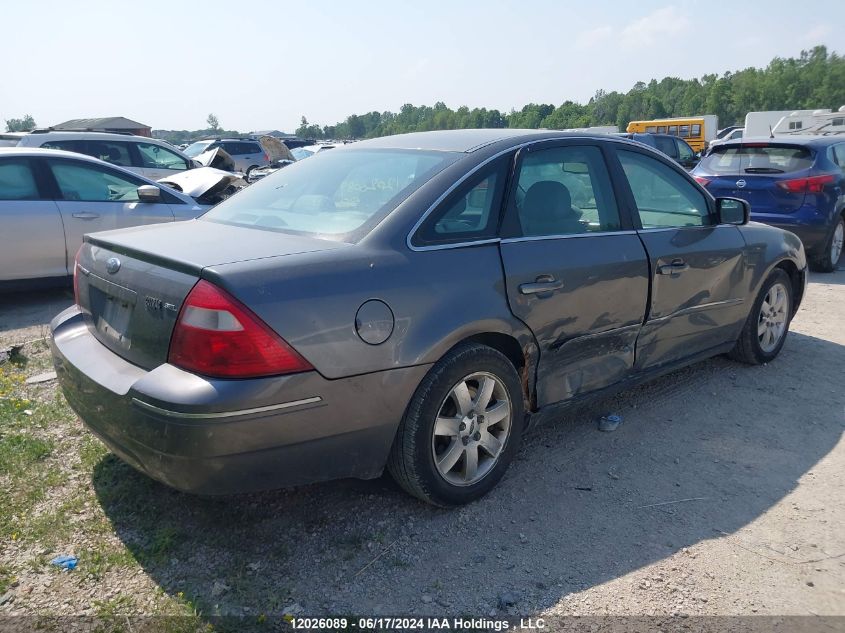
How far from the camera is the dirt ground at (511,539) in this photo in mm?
2654

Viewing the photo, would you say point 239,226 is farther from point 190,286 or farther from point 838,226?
point 838,226

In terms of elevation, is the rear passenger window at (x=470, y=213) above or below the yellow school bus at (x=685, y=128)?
above

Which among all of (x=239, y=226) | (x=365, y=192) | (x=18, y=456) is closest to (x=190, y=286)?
(x=239, y=226)

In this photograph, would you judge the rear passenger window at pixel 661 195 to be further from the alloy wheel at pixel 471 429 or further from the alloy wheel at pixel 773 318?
the alloy wheel at pixel 471 429

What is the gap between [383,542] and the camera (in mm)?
3008

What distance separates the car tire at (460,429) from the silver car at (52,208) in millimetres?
4214

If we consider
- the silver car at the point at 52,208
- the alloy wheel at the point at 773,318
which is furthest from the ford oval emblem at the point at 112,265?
the alloy wheel at the point at 773,318

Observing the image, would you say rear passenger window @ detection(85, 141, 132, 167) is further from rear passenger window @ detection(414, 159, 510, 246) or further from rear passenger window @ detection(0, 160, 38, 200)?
rear passenger window @ detection(414, 159, 510, 246)

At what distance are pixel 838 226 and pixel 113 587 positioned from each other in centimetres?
899

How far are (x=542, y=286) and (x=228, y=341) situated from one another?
1.53m

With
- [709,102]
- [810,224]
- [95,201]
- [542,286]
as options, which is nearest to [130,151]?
[95,201]

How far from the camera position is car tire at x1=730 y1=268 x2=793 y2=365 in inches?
198

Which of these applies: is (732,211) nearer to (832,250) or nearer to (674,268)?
(674,268)

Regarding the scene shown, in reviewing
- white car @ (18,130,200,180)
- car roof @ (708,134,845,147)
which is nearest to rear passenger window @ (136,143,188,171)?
white car @ (18,130,200,180)
